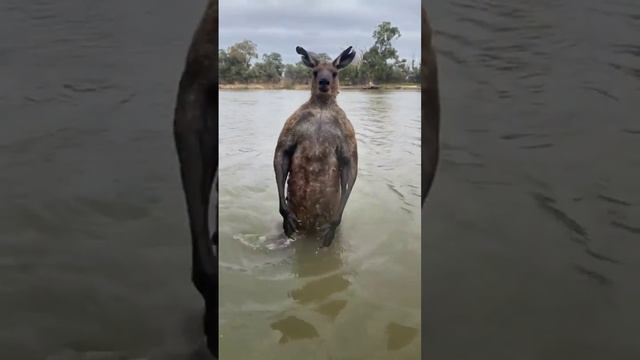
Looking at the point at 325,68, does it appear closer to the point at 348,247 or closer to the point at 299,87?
the point at 299,87

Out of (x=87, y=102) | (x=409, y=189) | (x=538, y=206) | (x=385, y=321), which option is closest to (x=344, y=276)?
(x=385, y=321)

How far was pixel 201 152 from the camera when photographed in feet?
5.66

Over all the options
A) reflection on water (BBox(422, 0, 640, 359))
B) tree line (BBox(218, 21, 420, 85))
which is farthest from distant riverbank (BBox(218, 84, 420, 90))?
reflection on water (BBox(422, 0, 640, 359))

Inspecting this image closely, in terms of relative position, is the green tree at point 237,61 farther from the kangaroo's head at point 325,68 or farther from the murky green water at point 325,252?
the kangaroo's head at point 325,68

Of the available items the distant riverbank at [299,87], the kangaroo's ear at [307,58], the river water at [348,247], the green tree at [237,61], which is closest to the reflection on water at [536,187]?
the river water at [348,247]

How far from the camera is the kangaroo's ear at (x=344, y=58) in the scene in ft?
5.89

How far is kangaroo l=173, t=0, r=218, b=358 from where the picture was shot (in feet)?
5.55

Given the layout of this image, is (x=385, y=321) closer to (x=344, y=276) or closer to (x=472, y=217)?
(x=344, y=276)

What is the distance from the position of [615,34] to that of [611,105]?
0.71ft

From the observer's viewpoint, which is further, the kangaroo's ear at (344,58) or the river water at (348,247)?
the kangaroo's ear at (344,58)

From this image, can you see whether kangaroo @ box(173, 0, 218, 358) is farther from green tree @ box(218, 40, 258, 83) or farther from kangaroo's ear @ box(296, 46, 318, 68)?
kangaroo's ear @ box(296, 46, 318, 68)

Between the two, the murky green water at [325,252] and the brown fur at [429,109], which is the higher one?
the brown fur at [429,109]

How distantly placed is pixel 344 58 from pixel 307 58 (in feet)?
0.39

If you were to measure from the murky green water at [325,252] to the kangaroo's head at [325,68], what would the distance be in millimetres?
45
